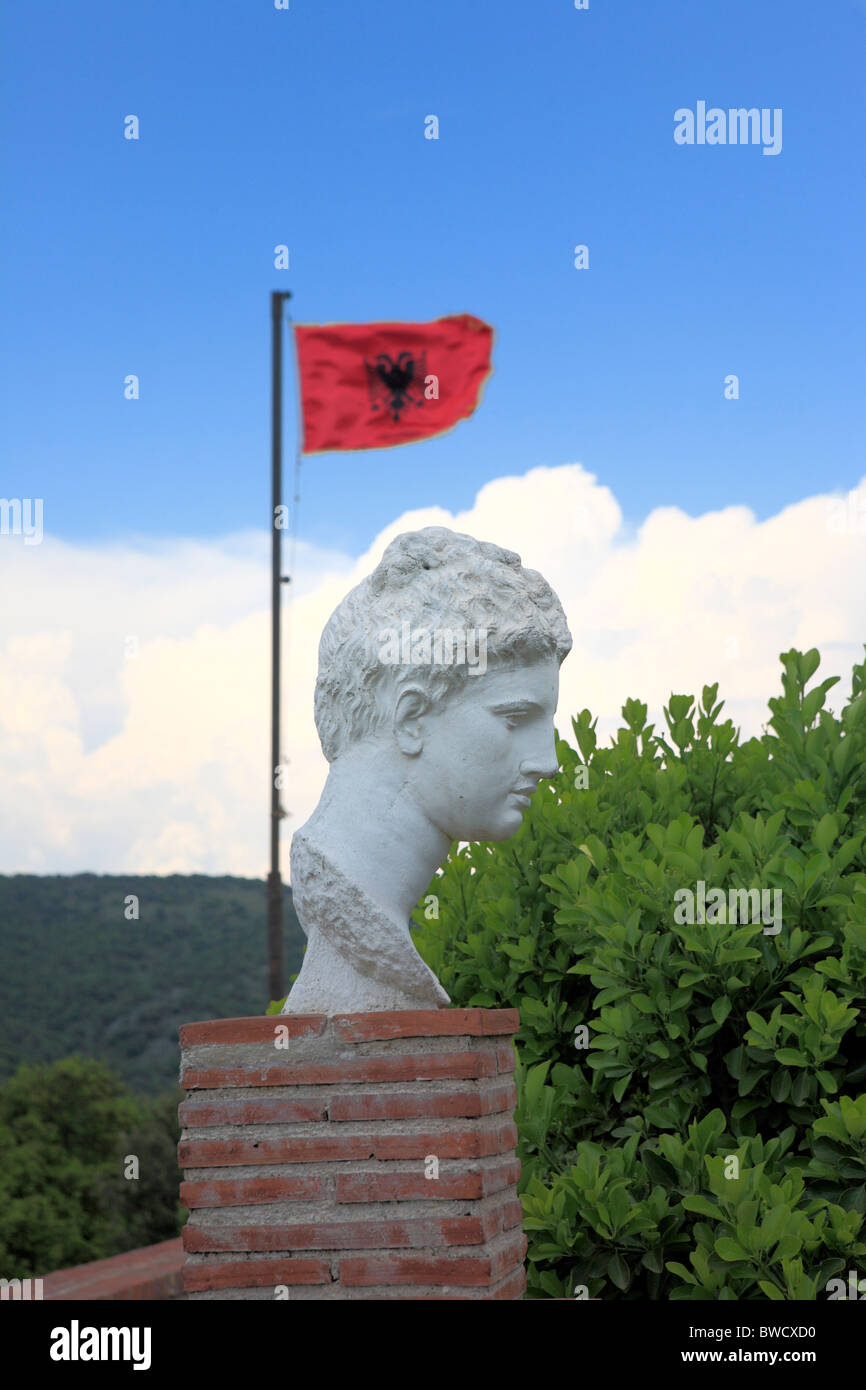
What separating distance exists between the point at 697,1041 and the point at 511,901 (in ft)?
3.24

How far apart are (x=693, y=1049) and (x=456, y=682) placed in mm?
1579

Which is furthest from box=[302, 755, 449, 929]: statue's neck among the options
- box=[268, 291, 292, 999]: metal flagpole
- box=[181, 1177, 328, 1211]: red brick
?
box=[268, 291, 292, 999]: metal flagpole

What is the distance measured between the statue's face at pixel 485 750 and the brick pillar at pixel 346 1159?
1.82ft

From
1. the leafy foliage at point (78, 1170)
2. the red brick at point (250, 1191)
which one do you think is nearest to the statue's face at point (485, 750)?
the red brick at point (250, 1191)

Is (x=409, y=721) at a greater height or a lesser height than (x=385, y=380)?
lesser

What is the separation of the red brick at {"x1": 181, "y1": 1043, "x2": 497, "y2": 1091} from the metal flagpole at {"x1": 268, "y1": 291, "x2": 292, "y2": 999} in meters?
8.52

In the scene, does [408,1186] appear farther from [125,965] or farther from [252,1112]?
[125,965]

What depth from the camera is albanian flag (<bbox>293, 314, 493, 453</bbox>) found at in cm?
1071

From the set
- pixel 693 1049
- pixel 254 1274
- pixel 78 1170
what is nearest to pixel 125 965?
pixel 78 1170

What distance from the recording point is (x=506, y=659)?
3.46m

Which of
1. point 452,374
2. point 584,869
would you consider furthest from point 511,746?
point 452,374

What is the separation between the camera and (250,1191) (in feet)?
10.6
